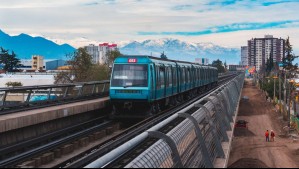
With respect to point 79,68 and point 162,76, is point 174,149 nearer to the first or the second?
point 162,76

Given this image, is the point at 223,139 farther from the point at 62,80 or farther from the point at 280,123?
the point at 62,80

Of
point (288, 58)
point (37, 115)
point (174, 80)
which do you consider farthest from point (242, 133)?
point (288, 58)

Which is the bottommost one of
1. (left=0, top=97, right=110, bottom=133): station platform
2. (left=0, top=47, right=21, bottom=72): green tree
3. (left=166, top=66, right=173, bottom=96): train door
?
(left=0, top=97, right=110, bottom=133): station platform

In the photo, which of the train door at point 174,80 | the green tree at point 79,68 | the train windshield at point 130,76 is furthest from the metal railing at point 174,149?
the green tree at point 79,68

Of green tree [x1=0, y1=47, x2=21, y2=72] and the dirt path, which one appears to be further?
green tree [x1=0, y1=47, x2=21, y2=72]

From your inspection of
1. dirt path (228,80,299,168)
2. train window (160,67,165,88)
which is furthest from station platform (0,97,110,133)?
dirt path (228,80,299,168)

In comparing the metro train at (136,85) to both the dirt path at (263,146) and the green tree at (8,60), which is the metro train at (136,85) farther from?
the green tree at (8,60)

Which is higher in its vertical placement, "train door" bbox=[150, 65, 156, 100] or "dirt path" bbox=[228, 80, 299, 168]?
"train door" bbox=[150, 65, 156, 100]

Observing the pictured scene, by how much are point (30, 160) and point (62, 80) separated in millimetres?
63608

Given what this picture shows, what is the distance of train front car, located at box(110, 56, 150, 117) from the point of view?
923 inches

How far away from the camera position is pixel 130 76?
2384 centimetres

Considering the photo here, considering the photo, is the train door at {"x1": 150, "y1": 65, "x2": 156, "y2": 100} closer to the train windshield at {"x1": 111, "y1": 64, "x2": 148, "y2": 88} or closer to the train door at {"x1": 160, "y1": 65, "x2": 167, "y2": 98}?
the train windshield at {"x1": 111, "y1": 64, "x2": 148, "y2": 88}

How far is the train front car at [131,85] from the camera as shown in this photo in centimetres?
2345

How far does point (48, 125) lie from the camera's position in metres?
18.9
